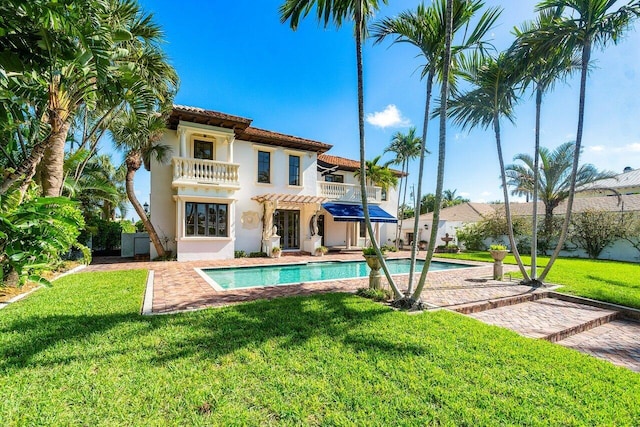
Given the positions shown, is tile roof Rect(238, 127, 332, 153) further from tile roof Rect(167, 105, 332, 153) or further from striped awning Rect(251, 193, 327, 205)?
striped awning Rect(251, 193, 327, 205)

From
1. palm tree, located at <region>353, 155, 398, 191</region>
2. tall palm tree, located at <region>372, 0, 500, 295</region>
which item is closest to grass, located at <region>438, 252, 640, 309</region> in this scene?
tall palm tree, located at <region>372, 0, 500, 295</region>

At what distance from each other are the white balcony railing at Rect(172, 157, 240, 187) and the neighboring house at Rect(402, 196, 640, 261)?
27.6 metres

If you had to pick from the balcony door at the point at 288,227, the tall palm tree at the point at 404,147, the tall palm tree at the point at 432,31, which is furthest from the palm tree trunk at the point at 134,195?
the tall palm tree at the point at 404,147

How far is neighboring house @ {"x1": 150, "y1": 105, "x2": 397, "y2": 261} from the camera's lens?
22656 mm

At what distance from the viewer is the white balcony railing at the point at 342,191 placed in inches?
1236

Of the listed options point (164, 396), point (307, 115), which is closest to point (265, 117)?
point (307, 115)

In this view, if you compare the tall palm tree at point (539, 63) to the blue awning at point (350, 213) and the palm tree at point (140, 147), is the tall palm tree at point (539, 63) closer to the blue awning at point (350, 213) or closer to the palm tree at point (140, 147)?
the blue awning at point (350, 213)

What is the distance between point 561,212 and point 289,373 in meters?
47.6

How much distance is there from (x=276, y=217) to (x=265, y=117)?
32.2 ft

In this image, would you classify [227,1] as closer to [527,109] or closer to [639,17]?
[527,109]

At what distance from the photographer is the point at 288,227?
29.4 m

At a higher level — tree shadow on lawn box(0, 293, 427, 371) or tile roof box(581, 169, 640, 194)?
tile roof box(581, 169, 640, 194)

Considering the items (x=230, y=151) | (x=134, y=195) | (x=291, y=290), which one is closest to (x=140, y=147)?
(x=134, y=195)

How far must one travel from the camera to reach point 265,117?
90.5 feet
